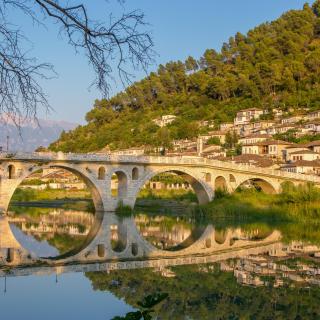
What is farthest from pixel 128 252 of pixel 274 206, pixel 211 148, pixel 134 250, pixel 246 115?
pixel 246 115

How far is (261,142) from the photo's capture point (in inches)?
2630

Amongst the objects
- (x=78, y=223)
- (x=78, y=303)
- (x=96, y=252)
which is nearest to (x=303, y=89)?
(x=78, y=223)

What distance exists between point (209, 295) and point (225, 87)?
77942mm

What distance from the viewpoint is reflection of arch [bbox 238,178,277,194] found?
49594 millimetres

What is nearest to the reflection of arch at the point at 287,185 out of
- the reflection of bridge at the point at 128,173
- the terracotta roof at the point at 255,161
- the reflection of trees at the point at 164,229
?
the reflection of bridge at the point at 128,173

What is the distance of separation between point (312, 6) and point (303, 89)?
39117 mm

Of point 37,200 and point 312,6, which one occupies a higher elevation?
point 312,6

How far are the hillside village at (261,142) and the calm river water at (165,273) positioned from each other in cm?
2527

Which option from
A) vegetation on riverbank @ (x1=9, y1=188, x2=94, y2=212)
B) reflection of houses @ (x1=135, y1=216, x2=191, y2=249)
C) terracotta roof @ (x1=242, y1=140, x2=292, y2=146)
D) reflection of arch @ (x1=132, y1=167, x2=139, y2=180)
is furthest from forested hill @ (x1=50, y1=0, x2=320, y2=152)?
reflection of houses @ (x1=135, y1=216, x2=191, y2=249)

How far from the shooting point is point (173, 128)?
85062 mm

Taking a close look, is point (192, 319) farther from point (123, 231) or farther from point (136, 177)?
point (136, 177)

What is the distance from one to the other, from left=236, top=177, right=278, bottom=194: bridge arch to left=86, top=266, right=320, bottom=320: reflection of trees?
31.4 m

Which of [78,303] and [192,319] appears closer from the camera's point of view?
[192,319]

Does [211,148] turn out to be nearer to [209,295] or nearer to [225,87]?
[225,87]
